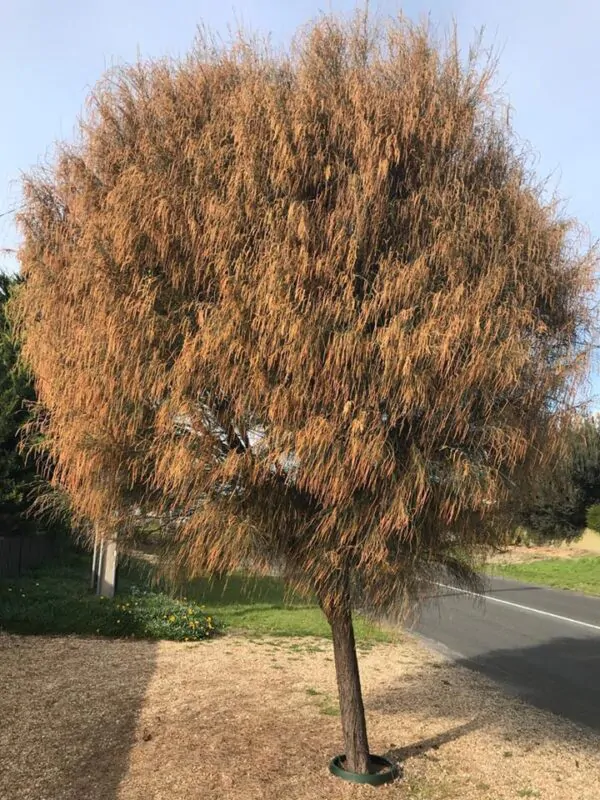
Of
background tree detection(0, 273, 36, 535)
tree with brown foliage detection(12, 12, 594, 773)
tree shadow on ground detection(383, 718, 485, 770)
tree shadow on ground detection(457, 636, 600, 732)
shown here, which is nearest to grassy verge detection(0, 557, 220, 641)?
background tree detection(0, 273, 36, 535)

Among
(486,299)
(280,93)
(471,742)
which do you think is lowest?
(471,742)

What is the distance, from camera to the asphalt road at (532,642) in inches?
329

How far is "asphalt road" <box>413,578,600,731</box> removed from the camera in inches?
329

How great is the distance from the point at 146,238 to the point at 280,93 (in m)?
1.23

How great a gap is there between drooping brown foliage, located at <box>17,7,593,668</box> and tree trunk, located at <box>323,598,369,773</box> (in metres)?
0.80

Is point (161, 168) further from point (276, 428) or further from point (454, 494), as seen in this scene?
point (454, 494)

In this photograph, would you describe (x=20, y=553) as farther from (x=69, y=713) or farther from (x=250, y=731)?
(x=250, y=731)

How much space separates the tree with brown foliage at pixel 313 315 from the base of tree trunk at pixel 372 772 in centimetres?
138

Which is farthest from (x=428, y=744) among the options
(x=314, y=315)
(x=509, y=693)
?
(x=314, y=315)

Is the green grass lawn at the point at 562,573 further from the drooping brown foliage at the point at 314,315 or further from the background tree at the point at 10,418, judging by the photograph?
the drooping brown foliage at the point at 314,315

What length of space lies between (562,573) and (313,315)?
22.4m

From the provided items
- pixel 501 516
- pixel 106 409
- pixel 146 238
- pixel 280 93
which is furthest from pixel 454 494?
pixel 280 93

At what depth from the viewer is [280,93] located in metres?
4.49

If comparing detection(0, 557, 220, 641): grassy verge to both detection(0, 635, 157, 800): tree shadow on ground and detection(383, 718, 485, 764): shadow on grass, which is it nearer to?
detection(0, 635, 157, 800): tree shadow on ground
